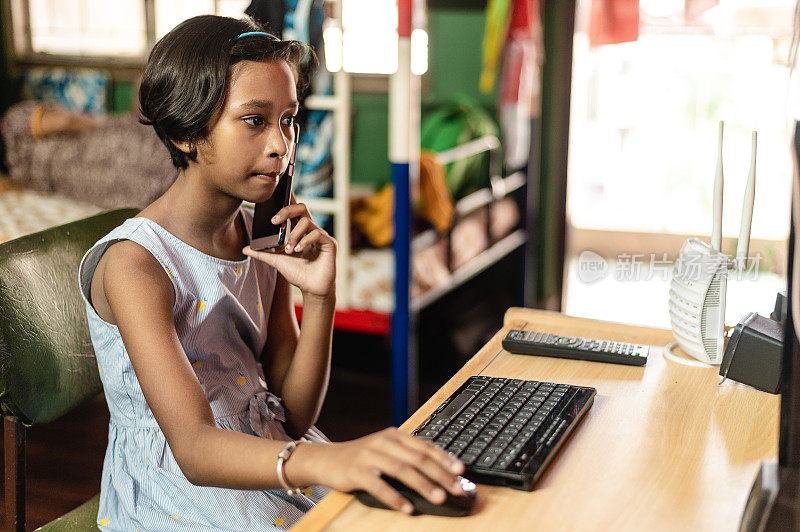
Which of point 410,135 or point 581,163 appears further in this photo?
point 581,163

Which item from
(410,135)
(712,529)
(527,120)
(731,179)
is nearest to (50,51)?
(527,120)

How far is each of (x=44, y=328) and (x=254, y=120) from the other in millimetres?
446

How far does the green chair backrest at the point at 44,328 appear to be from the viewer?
117 cm

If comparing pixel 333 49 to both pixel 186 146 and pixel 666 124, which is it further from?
pixel 666 124

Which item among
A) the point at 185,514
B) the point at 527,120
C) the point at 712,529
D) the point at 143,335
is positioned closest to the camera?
the point at 712,529

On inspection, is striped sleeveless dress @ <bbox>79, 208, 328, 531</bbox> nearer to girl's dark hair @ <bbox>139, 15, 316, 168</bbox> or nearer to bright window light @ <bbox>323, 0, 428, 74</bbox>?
girl's dark hair @ <bbox>139, 15, 316, 168</bbox>

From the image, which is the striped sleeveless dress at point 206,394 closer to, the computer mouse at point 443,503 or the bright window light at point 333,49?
the computer mouse at point 443,503

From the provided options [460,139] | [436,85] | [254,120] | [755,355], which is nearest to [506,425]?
[755,355]

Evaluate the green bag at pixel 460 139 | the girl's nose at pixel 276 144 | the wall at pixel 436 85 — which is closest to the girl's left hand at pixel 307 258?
the girl's nose at pixel 276 144

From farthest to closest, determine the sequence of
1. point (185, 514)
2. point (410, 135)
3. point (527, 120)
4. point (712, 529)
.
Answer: point (527, 120) < point (410, 135) < point (185, 514) < point (712, 529)

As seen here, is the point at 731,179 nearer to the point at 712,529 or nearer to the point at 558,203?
the point at 558,203

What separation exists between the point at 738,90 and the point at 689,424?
14.3ft

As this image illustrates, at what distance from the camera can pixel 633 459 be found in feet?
3.18

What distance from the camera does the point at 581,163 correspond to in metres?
5.31
